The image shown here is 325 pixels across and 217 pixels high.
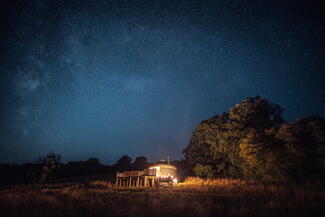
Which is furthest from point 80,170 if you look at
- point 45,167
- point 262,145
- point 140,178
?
point 262,145

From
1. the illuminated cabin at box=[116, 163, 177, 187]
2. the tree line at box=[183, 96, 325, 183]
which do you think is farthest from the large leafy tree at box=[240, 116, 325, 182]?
the illuminated cabin at box=[116, 163, 177, 187]

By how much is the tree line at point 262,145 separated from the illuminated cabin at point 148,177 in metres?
4.56

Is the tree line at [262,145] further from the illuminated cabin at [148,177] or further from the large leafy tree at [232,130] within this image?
the illuminated cabin at [148,177]

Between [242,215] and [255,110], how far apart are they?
1858 cm

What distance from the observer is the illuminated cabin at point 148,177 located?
825 inches

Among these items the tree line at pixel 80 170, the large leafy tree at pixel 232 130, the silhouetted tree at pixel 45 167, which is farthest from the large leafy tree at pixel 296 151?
the tree line at pixel 80 170

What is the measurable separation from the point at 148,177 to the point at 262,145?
12060 millimetres

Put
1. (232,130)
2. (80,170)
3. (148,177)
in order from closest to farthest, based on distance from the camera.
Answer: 1. (148,177)
2. (232,130)
3. (80,170)

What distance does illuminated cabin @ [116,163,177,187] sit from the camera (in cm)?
2095

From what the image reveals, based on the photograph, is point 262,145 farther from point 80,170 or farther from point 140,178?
point 80,170

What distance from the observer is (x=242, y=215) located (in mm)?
6410

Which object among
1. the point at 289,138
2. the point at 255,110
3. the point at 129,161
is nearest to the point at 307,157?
the point at 289,138

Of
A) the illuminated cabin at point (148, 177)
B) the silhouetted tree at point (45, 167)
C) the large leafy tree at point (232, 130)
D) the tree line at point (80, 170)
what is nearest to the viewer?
the silhouetted tree at point (45, 167)

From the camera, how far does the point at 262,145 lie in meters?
15.5
